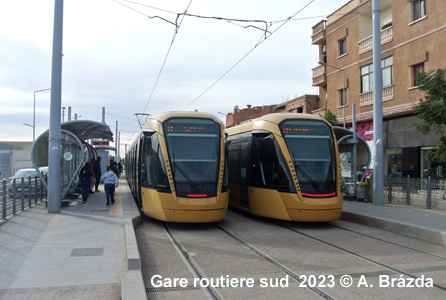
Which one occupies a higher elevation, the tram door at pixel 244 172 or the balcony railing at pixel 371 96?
the balcony railing at pixel 371 96

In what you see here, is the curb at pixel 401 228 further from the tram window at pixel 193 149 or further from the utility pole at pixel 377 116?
the tram window at pixel 193 149

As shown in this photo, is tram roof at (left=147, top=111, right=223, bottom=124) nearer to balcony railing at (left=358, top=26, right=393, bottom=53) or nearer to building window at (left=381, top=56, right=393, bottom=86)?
building window at (left=381, top=56, right=393, bottom=86)

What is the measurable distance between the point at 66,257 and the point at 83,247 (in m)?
0.78

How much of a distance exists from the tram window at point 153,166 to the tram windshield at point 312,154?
3.32m

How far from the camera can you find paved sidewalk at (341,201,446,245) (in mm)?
9998

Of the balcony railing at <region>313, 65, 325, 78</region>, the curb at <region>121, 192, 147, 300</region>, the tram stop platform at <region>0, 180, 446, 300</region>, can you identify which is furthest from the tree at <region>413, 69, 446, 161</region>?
the balcony railing at <region>313, 65, 325, 78</region>

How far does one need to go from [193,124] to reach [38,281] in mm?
6144

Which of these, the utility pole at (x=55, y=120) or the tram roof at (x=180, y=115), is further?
the utility pole at (x=55, y=120)

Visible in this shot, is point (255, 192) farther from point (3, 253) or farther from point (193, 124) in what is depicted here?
point (3, 253)

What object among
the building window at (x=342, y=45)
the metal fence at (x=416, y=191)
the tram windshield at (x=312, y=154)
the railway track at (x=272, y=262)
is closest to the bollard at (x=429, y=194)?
the metal fence at (x=416, y=191)

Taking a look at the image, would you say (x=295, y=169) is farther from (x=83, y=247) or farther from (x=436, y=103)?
(x=436, y=103)

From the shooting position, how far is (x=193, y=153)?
1112 cm

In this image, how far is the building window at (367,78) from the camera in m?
26.4

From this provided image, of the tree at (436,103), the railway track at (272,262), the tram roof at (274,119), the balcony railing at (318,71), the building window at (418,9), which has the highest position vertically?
the building window at (418,9)
